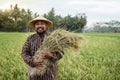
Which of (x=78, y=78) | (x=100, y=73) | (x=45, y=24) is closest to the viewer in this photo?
(x=45, y=24)

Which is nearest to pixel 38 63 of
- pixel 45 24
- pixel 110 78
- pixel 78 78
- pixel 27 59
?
pixel 27 59

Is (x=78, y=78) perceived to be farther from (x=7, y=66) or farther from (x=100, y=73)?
(x=7, y=66)

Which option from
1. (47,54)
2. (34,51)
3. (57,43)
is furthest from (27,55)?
(57,43)

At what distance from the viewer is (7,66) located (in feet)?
24.7

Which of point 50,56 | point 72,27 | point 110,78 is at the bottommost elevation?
point 110,78

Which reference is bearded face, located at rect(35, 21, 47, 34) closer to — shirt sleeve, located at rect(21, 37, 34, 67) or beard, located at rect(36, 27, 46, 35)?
beard, located at rect(36, 27, 46, 35)

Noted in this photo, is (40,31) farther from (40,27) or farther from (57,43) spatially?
(57,43)

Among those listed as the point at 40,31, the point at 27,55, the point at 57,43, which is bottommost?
the point at 27,55

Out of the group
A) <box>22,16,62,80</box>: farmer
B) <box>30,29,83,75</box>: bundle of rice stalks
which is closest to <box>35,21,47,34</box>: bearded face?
<box>22,16,62,80</box>: farmer

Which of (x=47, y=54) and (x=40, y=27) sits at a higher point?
(x=40, y=27)

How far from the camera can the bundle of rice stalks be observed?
13.7 feet

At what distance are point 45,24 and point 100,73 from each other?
292 cm

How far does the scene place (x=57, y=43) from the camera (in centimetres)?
417

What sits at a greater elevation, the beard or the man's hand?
the beard
